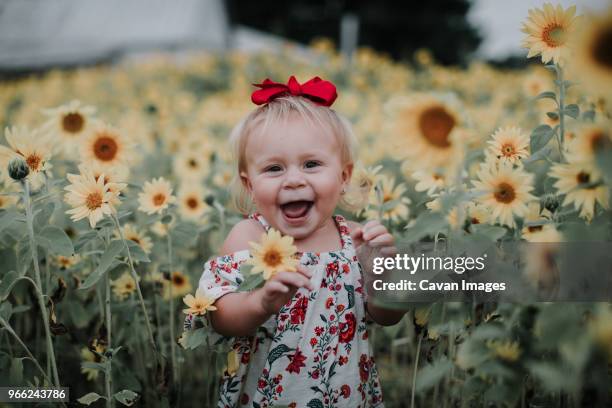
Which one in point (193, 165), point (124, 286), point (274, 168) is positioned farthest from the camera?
point (193, 165)

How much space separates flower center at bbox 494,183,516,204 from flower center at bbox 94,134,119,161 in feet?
4.10

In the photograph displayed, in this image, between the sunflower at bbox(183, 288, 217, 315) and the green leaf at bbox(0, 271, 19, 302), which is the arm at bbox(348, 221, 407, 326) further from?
the green leaf at bbox(0, 271, 19, 302)

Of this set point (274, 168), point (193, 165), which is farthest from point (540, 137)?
point (193, 165)

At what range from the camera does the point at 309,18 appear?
2756 centimetres

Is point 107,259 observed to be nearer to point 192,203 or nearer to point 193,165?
point 192,203

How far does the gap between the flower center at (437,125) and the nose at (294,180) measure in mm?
424

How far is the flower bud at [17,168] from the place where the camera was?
142cm

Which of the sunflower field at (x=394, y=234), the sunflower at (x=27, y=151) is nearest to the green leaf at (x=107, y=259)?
the sunflower field at (x=394, y=234)

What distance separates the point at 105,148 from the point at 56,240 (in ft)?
1.72

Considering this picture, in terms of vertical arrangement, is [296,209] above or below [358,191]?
below

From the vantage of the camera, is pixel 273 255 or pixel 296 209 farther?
pixel 296 209

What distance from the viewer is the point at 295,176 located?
143 centimetres

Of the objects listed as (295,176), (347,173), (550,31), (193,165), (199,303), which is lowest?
(199,303)

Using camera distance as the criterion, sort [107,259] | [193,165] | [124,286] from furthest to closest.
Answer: [193,165] → [124,286] → [107,259]
